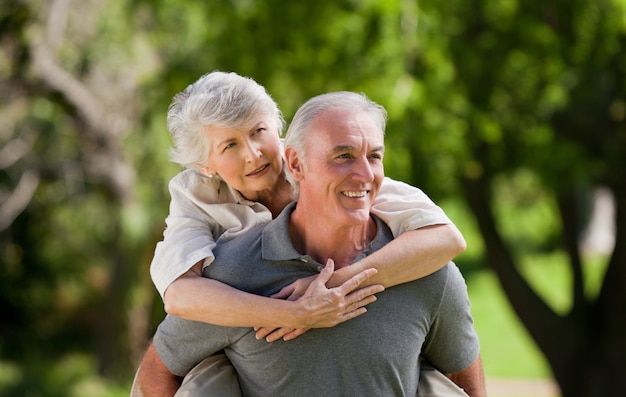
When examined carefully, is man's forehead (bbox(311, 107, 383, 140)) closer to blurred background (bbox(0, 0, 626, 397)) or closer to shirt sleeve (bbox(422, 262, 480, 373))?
A: shirt sleeve (bbox(422, 262, 480, 373))

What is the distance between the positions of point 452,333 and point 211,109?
2.43 ft

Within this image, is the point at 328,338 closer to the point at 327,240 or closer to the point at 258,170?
the point at 327,240

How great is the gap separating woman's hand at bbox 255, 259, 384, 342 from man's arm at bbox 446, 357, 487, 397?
332 mm

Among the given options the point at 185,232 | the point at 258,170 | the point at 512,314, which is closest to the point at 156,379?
the point at 185,232

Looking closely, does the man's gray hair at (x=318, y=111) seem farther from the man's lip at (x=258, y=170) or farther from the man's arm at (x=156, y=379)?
the man's arm at (x=156, y=379)

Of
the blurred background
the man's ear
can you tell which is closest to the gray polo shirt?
the man's ear

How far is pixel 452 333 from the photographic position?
2.16 m

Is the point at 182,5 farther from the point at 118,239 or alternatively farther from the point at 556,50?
the point at 118,239

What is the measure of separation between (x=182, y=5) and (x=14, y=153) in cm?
526

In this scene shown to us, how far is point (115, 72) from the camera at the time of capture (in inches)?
436

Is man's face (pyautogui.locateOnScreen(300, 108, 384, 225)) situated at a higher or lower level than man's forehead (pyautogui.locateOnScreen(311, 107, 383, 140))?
lower

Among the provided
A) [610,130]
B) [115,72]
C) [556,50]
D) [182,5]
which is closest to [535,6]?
[556,50]

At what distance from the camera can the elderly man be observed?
206cm

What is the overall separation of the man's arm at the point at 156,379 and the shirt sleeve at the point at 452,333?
56 cm
